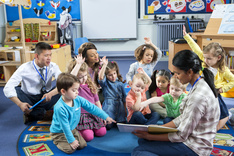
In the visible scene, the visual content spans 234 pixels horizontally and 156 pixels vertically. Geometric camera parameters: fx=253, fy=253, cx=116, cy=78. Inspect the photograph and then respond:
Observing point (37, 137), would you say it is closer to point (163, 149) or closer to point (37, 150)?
point (37, 150)

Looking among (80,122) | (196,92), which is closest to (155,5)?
(80,122)

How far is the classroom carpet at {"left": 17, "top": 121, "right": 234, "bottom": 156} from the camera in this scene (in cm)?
218

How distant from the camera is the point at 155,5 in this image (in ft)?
21.5

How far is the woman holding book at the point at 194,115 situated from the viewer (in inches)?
58.2

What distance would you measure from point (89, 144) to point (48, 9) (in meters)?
5.23

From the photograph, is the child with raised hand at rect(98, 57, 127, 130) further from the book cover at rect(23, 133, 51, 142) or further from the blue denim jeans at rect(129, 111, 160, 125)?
the book cover at rect(23, 133, 51, 142)

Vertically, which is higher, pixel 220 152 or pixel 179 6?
pixel 179 6

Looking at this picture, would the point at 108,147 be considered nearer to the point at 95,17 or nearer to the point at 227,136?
the point at 227,136

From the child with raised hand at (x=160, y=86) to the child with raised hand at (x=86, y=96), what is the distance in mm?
687

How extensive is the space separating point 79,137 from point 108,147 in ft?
0.91

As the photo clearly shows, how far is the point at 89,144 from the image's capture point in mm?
2352

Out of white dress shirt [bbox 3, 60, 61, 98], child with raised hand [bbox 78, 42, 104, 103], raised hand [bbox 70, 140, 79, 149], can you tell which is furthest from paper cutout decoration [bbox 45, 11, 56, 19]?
raised hand [bbox 70, 140, 79, 149]

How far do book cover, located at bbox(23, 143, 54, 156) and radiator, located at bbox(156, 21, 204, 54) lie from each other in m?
5.00

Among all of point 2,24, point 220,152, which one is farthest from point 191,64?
point 2,24
